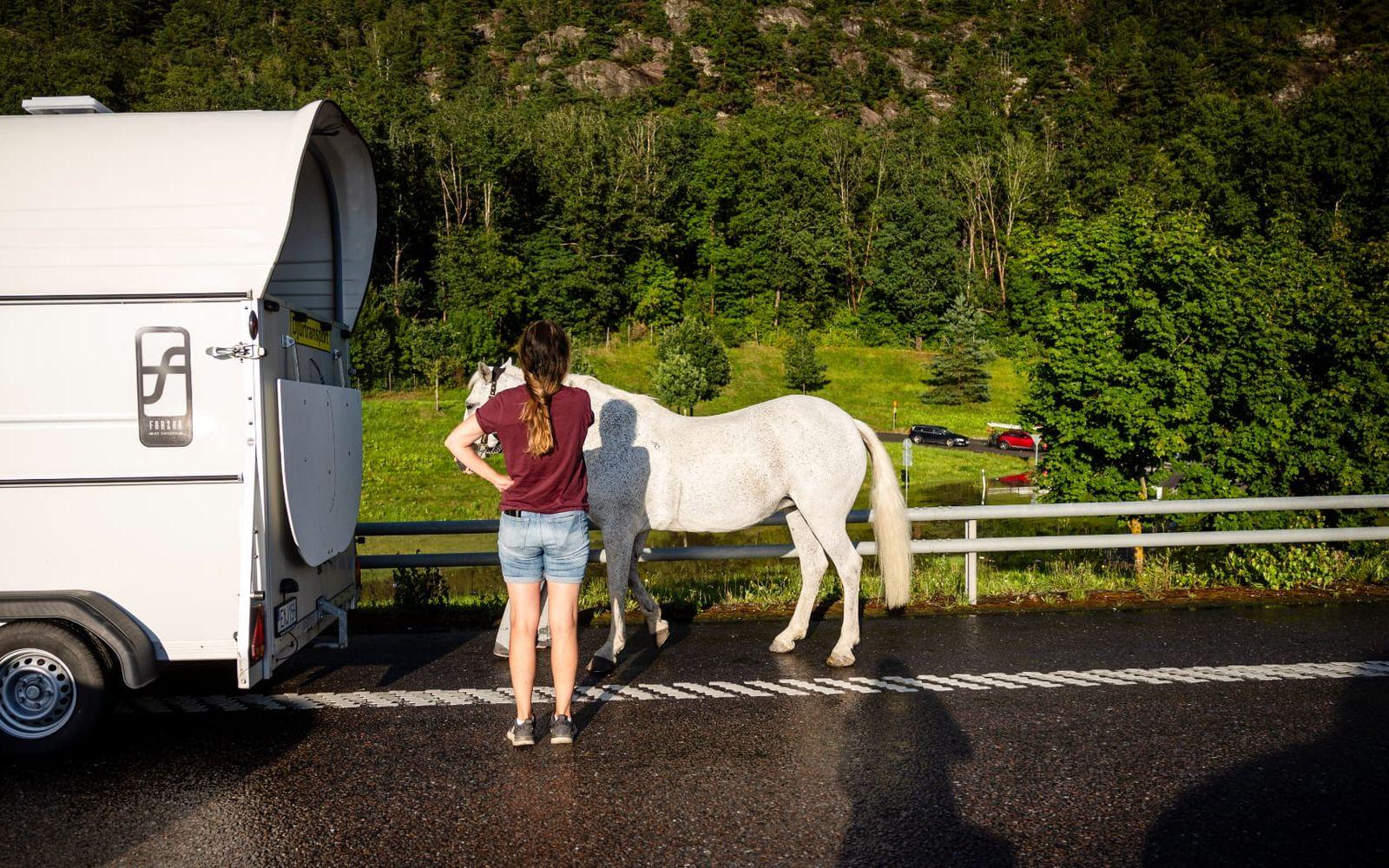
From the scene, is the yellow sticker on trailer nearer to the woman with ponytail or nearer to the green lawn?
A: the woman with ponytail

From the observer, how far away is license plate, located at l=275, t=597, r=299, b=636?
5.36 m

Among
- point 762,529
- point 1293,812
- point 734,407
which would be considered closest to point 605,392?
point 1293,812

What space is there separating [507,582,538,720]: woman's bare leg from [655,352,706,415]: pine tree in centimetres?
4831

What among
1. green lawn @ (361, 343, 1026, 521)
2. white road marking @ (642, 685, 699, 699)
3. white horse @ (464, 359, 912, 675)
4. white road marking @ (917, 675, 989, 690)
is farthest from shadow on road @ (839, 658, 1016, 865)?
green lawn @ (361, 343, 1026, 521)

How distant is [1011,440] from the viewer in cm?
5156

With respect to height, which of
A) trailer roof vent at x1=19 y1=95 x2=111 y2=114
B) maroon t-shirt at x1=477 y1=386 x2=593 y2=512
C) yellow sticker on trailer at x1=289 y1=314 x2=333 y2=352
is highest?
trailer roof vent at x1=19 y1=95 x2=111 y2=114

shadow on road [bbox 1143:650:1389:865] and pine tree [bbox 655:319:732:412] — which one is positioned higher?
pine tree [bbox 655:319:732:412]

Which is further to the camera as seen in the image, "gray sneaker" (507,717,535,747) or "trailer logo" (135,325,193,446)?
"trailer logo" (135,325,193,446)

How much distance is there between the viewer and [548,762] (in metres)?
4.89

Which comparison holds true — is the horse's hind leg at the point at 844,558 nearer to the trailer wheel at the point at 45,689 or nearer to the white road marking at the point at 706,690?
the white road marking at the point at 706,690

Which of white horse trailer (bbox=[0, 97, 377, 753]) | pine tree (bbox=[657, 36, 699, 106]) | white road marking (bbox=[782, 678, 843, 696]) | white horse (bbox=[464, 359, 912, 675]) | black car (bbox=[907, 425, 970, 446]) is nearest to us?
white horse trailer (bbox=[0, 97, 377, 753])

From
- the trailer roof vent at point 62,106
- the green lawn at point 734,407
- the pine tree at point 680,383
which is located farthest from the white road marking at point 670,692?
the pine tree at point 680,383

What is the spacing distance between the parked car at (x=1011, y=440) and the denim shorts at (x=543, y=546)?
48926mm

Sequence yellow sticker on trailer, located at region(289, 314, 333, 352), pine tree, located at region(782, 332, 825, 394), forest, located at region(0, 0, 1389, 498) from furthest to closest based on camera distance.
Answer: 1. pine tree, located at region(782, 332, 825, 394)
2. forest, located at region(0, 0, 1389, 498)
3. yellow sticker on trailer, located at region(289, 314, 333, 352)
